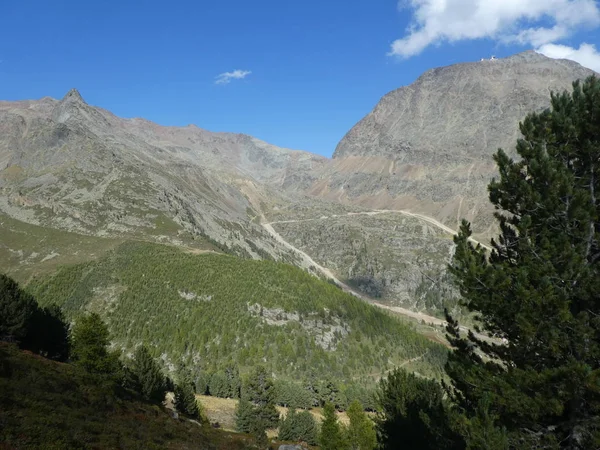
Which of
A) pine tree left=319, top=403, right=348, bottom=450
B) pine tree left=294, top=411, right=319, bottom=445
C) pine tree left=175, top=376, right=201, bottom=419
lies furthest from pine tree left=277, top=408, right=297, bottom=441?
pine tree left=319, top=403, right=348, bottom=450

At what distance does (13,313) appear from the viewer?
1981 inches

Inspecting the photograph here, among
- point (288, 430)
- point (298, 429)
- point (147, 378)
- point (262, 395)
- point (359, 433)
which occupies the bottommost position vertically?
point (298, 429)

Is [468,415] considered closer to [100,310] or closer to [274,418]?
[274,418]

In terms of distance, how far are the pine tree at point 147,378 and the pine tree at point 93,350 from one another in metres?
3.77

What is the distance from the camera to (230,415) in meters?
68.3

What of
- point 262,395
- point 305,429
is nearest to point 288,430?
point 305,429

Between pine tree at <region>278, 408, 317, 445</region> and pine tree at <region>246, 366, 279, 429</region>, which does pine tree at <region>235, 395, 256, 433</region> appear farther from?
pine tree at <region>278, 408, 317, 445</region>

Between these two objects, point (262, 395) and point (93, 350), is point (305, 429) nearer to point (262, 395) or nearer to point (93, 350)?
point (262, 395)

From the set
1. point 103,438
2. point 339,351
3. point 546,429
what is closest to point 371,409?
point 339,351

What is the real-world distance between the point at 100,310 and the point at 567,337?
129 metres

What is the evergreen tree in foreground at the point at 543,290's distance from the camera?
12094 mm

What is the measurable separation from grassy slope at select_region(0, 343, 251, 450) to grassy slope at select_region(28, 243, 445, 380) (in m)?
70.3

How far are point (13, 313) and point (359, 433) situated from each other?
147 ft

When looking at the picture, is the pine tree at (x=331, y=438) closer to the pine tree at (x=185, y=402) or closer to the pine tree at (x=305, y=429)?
the pine tree at (x=305, y=429)
